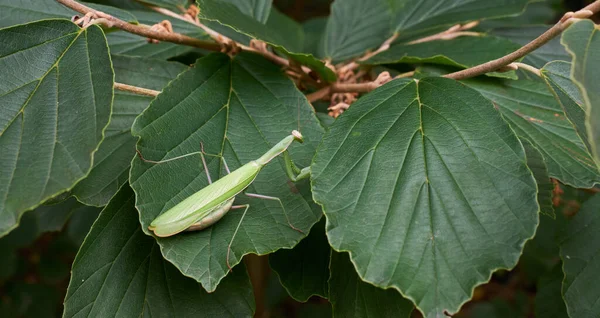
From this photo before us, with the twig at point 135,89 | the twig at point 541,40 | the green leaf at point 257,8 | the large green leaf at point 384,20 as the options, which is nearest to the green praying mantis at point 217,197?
the twig at point 135,89

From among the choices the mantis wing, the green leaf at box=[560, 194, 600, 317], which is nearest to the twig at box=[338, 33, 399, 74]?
the mantis wing

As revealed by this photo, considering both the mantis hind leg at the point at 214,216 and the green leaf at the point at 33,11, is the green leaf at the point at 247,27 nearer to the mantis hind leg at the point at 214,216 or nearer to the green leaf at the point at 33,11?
the green leaf at the point at 33,11

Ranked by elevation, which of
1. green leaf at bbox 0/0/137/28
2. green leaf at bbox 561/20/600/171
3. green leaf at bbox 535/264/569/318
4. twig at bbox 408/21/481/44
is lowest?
green leaf at bbox 535/264/569/318

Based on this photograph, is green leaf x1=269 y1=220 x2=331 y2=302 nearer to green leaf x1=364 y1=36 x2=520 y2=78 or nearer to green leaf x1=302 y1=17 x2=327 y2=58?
green leaf x1=364 y1=36 x2=520 y2=78

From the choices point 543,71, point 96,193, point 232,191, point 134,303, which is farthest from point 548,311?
point 96,193

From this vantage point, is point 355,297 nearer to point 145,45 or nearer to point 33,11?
point 145,45

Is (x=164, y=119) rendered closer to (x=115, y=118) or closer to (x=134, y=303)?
(x=115, y=118)

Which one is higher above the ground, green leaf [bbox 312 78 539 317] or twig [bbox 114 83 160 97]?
twig [bbox 114 83 160 97]
